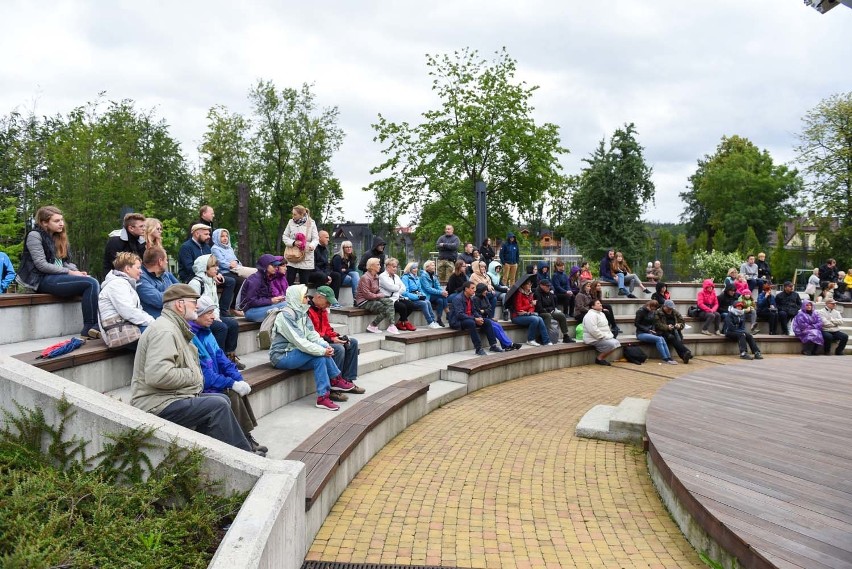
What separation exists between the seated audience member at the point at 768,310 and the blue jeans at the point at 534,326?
797cm

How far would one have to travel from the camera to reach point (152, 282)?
677 cm

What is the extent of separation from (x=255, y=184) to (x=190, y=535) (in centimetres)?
3547

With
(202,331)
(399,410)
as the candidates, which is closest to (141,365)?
(202,331)

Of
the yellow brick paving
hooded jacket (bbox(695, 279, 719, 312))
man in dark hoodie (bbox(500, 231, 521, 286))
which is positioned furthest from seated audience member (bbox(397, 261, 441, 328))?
hooded jacket (bbox(695, 279, 719, 312))

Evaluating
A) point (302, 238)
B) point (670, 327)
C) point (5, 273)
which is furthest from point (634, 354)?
point (5, 273)

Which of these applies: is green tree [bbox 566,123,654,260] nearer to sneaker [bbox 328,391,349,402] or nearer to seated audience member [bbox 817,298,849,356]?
seated audience member [bbox 817,298,849,356]

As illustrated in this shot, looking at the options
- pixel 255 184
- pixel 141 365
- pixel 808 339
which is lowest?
pixel 808 339

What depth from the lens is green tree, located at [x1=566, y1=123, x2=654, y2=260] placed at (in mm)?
29531

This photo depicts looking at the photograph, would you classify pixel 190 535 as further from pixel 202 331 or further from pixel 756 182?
pixel 756 182

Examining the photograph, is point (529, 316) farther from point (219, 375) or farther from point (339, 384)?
point (219, 375)

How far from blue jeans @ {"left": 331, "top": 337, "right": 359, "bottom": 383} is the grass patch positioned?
4.12 m

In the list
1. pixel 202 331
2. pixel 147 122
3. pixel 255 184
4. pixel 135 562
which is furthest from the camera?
pixel 255 184

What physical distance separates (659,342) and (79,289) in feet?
37.9

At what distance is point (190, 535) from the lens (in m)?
3.61
